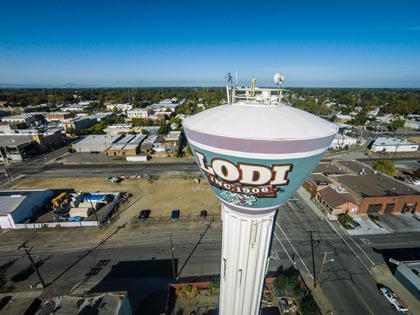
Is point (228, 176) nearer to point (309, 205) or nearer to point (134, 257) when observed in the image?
point (134, 257)

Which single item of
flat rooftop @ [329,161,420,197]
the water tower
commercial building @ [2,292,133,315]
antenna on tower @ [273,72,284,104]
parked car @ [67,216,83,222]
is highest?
antenna on tower @ [273,72,284,104]

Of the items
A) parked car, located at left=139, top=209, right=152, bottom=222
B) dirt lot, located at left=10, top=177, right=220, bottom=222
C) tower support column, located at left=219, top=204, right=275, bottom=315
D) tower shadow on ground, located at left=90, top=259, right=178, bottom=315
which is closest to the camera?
tower support column, located at left=219, top=204, right=275, bottom=315

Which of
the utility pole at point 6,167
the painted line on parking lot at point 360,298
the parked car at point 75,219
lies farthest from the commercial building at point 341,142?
the utility pole at point 6,167

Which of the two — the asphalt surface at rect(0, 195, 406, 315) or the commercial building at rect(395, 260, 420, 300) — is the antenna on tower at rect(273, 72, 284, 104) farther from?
the commercial building at rect(395, 260, 420, 300)

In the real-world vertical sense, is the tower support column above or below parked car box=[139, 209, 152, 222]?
above

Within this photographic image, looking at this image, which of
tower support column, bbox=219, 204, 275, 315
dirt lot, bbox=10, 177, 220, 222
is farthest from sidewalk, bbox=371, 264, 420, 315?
dirt lot, bbox=10, 177, 220, 222

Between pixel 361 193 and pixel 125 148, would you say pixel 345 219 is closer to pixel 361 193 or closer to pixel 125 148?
pixel 361 193

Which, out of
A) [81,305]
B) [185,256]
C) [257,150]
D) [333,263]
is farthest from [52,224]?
[333,263]
